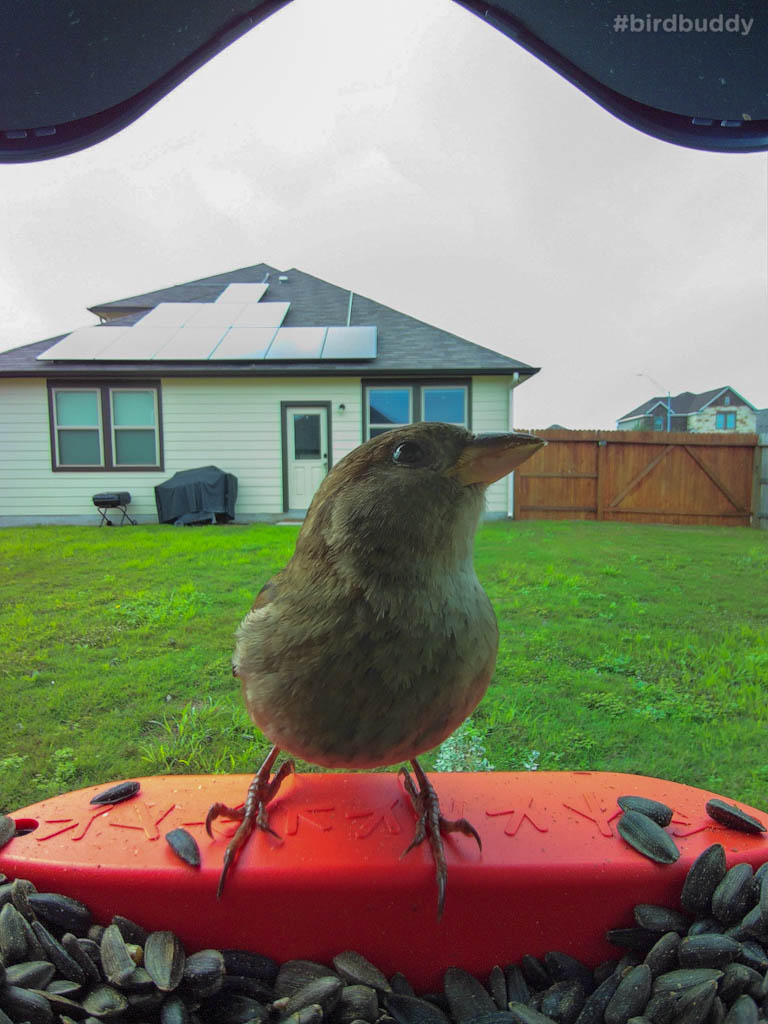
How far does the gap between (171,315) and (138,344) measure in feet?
1.20

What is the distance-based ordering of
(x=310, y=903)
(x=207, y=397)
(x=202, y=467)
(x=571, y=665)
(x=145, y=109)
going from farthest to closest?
(x=202, y=467) < (x=207, y=397) < (x=571, y=665) < (x=145, y=109) < (x=310, y=903)

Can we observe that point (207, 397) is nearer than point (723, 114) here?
No

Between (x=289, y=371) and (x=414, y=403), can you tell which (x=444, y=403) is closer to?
(x=414, y=403)

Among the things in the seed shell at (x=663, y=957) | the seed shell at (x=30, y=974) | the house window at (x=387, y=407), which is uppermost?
the house window at (x=387, y=407)

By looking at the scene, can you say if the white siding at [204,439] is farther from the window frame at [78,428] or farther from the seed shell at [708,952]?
the seed shell at [708,952]

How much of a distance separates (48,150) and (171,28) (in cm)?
23

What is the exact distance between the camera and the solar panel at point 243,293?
8.71ft

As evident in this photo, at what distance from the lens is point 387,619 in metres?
0.60

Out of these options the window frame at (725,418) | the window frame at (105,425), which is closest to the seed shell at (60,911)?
the window frame at (105,425)

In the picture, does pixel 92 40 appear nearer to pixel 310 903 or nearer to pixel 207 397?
pixel 310 903

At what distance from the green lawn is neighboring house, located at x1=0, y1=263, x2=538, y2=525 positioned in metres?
0.54

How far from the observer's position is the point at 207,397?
284 centimetres

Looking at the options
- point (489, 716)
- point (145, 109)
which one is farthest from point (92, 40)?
point (489, 716)

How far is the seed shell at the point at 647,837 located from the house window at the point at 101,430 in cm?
343
